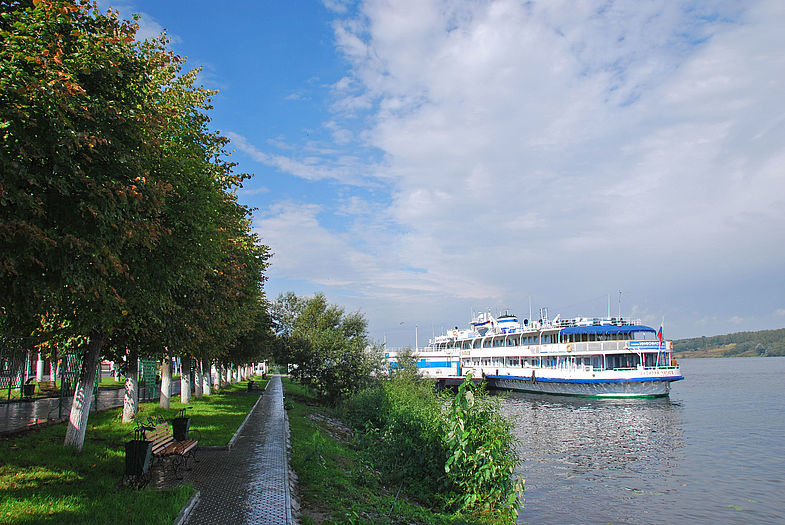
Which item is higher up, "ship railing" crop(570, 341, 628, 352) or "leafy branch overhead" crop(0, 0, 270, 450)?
"leafy branch overhead" crop(0, 0, 270, 450)

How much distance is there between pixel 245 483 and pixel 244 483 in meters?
0.02

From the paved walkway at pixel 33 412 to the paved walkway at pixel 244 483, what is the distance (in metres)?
5.96

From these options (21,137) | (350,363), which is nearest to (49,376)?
(350,363)

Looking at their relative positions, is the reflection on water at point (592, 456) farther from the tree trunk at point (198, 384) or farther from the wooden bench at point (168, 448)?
the tree trunk at point (198, 384)

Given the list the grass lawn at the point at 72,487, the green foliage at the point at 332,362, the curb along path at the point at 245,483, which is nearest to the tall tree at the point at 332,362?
the green foliage at the point at 332,362

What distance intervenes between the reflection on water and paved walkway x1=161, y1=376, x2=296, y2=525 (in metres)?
6.61

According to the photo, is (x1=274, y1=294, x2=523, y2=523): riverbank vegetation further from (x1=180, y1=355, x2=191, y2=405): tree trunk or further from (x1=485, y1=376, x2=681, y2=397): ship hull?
(x1=485, y1=376, x2=681, y2=397): ship hull

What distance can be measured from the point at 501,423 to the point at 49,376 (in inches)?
1557

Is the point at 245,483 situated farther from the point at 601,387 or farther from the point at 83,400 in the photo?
the point at 601,387

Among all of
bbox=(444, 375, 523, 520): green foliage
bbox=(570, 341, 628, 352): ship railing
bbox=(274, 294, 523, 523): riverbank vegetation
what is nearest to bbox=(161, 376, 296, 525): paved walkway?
bbox=(274, 294, 523, 523): riverbank vegetation

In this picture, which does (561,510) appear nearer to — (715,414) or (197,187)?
(197,187)

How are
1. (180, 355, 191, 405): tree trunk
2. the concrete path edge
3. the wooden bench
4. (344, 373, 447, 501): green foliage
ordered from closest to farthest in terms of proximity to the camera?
the concrete path edge, the wooden bench, (344, 373, 447, 501): green foliage, (180, 355, 191, 405): tree trunk

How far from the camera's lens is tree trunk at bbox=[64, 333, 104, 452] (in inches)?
477

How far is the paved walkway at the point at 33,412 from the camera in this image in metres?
15.6
